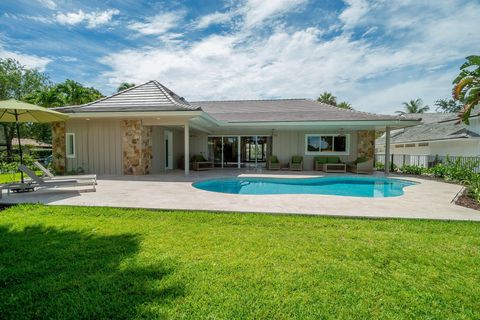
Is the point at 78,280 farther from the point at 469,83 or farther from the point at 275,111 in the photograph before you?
the point at 275,111

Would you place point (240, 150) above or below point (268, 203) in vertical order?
above

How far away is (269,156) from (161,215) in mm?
11700

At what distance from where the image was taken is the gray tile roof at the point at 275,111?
14.3 m

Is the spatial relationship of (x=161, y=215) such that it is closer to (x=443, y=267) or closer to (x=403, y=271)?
(x=403, y=271)

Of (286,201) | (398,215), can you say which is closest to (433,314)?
(398,215)

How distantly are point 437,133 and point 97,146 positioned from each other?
25.9 m

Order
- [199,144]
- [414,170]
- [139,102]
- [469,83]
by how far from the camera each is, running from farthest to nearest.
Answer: [199,144]
[414,170]
[139,102]
[469,83]

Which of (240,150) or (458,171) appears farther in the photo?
(240,150)

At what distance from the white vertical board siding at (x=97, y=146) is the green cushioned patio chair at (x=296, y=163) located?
403 inches

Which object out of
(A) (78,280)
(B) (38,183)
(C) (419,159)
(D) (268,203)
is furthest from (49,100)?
(C) (419,159)

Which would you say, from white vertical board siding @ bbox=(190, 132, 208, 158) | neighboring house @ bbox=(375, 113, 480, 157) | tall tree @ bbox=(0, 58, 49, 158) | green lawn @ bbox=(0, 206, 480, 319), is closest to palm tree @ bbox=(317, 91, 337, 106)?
neighboring house @ bbox=(375, 113, 480, 157)

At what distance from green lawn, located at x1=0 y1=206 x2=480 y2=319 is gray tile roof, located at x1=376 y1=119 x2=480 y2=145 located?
17.5 m

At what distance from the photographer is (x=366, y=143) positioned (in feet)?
53.6

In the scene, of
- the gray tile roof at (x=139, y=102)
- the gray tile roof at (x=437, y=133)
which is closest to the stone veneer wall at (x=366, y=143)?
the gray tile roof at (x=437, y=133)
